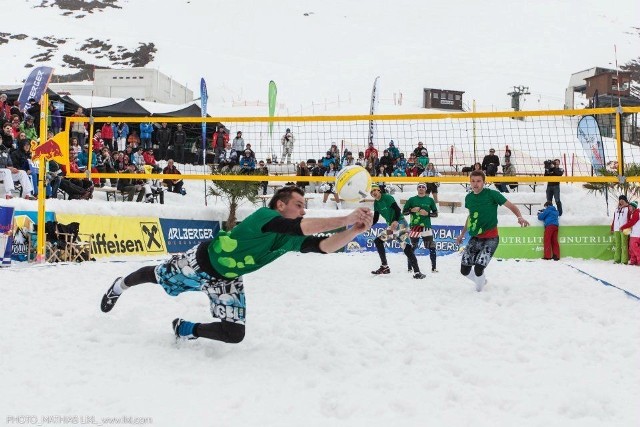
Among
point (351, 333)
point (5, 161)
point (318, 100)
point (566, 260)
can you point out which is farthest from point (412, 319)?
point (318, 100)

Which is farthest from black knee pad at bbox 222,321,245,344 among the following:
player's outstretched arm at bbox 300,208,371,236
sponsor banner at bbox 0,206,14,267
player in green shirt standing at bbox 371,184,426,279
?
sponsor banner at bbox 0,206,14,267

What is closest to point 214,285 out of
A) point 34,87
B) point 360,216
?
point 360,216

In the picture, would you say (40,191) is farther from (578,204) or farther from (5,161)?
(578,204)

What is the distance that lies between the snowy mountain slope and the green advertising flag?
1317 inches

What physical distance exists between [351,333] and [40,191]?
5354mm

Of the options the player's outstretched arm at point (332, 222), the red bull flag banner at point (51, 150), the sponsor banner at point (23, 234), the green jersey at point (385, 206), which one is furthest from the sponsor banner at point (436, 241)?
the player's outstretched arm at point (332, 222)

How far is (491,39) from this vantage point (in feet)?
291

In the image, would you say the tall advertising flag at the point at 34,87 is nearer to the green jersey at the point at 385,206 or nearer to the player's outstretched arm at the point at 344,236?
the green jersey at the point at 385,206

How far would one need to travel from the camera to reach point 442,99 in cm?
4722

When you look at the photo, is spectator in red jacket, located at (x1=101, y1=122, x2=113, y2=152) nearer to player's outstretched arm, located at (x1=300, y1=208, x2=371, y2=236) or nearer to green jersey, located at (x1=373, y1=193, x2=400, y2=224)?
green jersey, located at (x1=373, y1=193, x2=400, y2=224)

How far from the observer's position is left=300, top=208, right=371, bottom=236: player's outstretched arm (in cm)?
332

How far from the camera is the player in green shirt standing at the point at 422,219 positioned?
8.80 meters

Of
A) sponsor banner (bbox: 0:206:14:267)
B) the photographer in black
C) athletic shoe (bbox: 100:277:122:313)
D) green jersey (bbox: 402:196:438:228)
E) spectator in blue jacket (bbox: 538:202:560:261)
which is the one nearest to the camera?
athletic shoe (bbox: 100:277:122:313)

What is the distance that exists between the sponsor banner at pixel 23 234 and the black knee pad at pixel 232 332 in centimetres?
620
